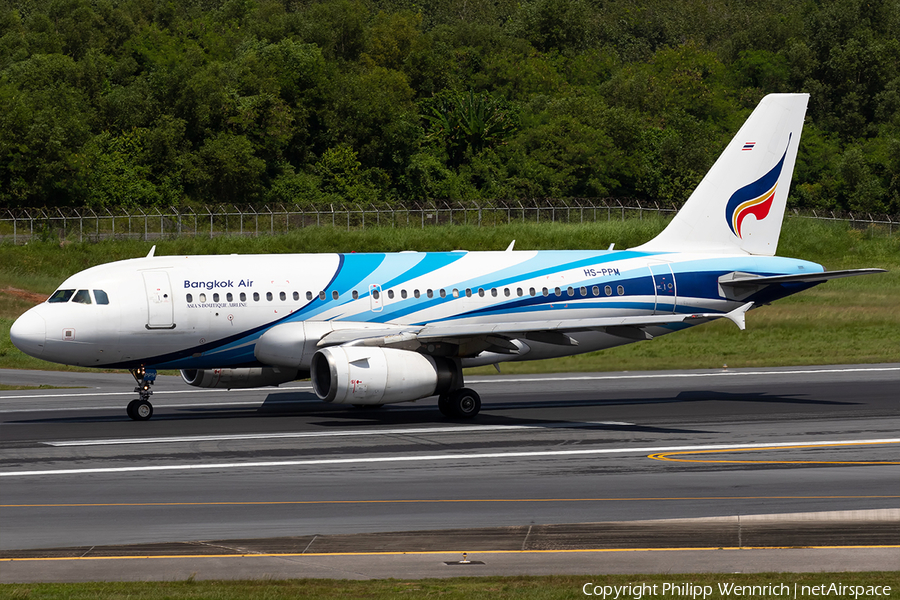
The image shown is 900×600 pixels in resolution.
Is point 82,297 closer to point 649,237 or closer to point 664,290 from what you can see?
point 664,290

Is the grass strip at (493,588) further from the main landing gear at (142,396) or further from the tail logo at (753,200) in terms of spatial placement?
the tail logo at (753,200)

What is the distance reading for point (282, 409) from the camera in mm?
33406

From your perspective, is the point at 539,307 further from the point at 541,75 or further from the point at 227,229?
the point at 541,75

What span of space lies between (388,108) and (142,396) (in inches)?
3046

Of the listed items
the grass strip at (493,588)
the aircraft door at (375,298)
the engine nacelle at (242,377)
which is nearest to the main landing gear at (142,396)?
the engine nacelle at (242,377)

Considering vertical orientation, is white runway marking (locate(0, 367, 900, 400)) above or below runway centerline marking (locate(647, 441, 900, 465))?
below

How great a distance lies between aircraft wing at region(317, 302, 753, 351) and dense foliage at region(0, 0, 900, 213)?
2430 inches

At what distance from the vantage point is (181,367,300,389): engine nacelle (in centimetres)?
3170

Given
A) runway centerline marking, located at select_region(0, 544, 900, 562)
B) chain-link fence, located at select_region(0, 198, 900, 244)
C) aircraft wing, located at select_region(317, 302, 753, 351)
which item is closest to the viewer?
runway centerline marking, located at select_region(0, 544, 900, 562)

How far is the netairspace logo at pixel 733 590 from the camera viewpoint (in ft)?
43.9

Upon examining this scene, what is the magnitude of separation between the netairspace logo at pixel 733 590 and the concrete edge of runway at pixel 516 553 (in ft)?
2.81

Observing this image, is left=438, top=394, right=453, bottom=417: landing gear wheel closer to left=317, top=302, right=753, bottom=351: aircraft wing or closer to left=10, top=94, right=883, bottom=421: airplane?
left=10, top=94, right=883, bottom=421: airplane

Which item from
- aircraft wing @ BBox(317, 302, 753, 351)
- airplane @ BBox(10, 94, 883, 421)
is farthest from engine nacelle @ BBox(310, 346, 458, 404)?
aircraft wing @ BBox(317, 302, 753, 351)

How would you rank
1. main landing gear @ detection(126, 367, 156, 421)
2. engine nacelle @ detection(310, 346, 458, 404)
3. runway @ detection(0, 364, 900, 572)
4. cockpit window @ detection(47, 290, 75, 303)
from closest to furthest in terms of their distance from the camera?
runway @ detection(0, 364, 900, 572) → engine nacelle @ detection(310, 346, 458, 404) → cockpit window @ detection(47, 290, 75, 303) → main landing gear @ detection(126, 367, 156, 421)
